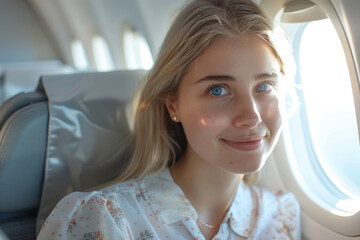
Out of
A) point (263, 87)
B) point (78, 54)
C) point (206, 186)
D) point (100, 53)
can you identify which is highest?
point (263, 87)

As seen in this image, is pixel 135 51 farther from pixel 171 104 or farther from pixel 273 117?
pixel 273 117

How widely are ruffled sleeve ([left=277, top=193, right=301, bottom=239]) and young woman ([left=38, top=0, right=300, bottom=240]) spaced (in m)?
0.02

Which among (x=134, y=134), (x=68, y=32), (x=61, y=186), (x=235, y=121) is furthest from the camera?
(x=68, y=32)

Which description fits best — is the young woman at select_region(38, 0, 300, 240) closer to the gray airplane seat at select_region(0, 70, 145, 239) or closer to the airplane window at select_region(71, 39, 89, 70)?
the gray airplane seat at select_region(0, 70, 145, 239)

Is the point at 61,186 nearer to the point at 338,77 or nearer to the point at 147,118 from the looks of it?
the point at 147,118

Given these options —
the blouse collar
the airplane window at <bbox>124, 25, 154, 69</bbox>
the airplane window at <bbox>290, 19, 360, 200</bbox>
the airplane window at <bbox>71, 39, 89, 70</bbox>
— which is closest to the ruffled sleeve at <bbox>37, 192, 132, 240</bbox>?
the blouse collar

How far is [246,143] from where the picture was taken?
3.84 ft

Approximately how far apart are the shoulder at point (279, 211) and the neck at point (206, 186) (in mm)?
184

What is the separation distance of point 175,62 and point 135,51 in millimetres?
2400

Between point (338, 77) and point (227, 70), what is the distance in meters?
0.65

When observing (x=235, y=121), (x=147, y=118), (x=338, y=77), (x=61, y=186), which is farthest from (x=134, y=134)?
(x=338, y=77)

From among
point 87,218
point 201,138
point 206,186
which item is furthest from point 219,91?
point 87,218

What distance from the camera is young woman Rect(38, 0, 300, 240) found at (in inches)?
45.2

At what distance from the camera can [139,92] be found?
153cm
